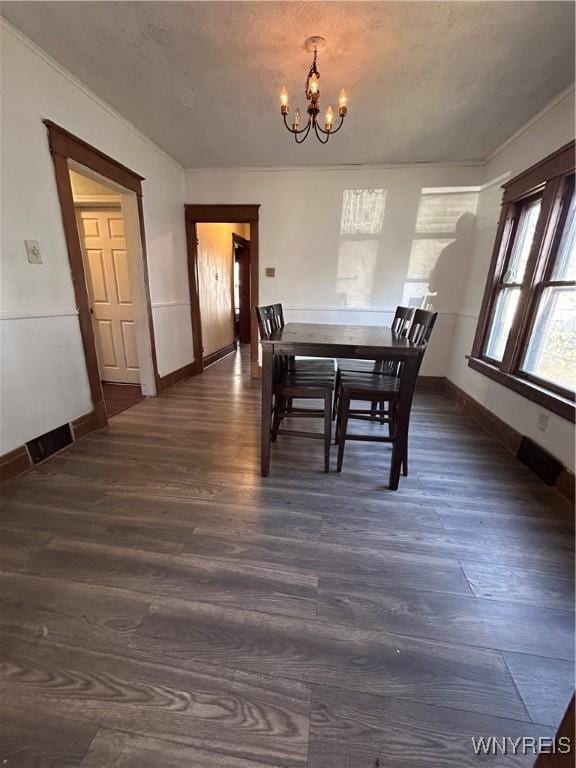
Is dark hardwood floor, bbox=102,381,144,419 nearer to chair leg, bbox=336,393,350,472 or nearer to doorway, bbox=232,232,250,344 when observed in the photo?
chair leg, bbox=336,393,350,472

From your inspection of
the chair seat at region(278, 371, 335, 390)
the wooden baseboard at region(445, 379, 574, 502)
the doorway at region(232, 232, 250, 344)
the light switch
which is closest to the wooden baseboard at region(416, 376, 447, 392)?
the wooden baseboard at region(445, 379, 574, 502)

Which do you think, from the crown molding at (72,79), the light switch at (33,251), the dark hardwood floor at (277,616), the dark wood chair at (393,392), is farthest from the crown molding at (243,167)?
the dark hardwood floor at (277,616)

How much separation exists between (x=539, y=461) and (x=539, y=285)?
1.32 metres

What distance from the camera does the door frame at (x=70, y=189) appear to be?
2.09 m

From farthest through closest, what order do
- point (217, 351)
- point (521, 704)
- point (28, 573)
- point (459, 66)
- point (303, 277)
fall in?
point (217, 351) < point (303, 277) < point (459, 66) < point (28, 573) < point (521, 704)

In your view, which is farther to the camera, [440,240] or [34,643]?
[440,240]

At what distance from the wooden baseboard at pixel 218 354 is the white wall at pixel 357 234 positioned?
1429 millimetres

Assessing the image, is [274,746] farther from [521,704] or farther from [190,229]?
[190,229]

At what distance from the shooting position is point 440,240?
3.53 meters

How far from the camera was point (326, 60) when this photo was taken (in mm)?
1919

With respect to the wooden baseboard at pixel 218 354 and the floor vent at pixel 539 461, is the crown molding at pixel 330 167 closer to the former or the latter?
the wooden baseboard at pixel 218 354

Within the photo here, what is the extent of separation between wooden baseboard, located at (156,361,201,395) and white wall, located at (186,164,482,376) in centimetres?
136

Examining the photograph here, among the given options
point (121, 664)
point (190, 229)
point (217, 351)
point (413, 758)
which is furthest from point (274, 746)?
point (217, 351)

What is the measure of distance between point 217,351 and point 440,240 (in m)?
3.60
